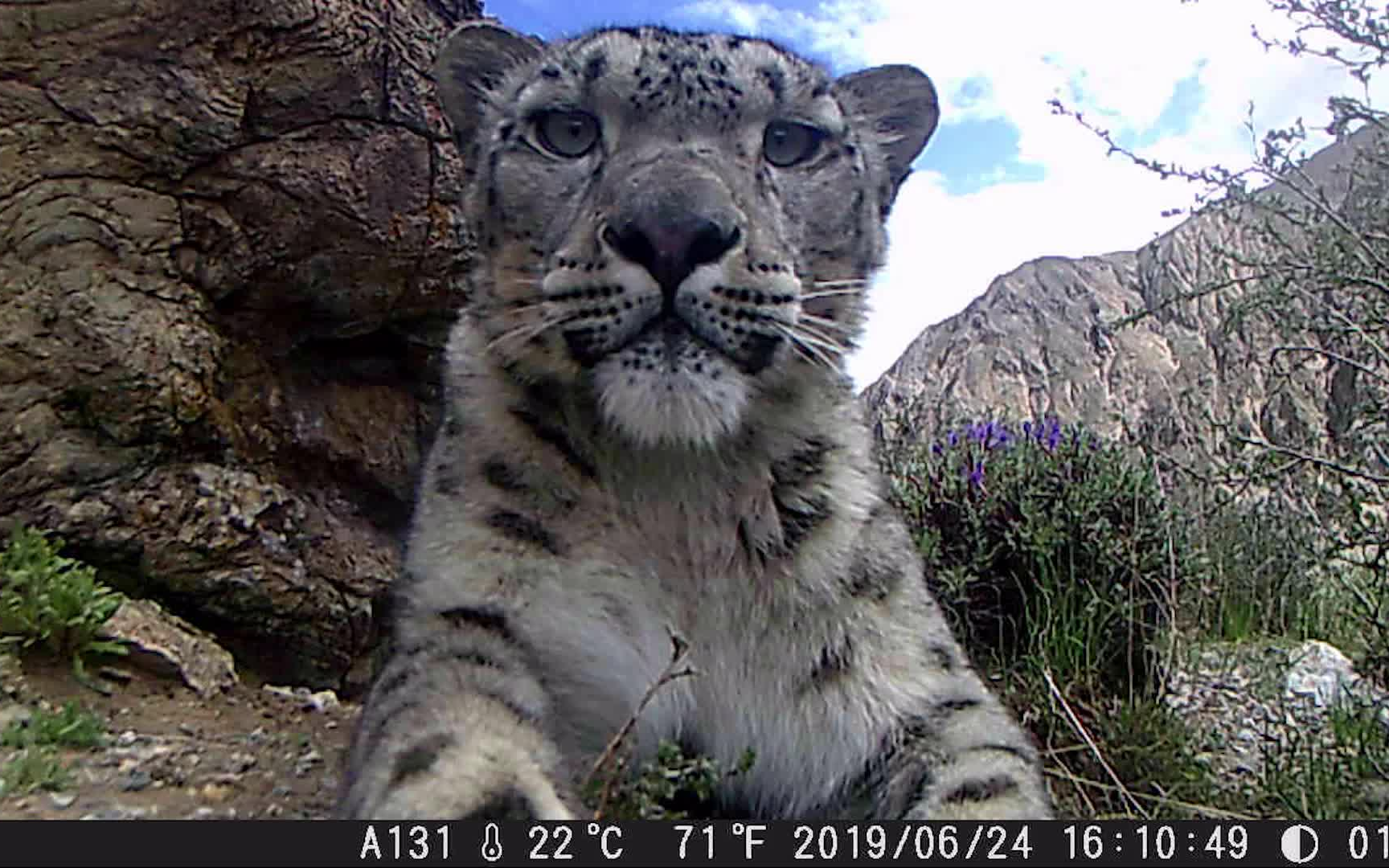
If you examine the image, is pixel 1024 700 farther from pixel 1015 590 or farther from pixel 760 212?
pixel 760 212

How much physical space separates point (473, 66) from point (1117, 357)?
791 centimetres

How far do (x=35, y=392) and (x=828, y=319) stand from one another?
10.9ft

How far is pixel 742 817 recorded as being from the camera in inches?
131

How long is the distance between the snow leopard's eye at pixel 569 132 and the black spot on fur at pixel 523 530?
3.18 ft

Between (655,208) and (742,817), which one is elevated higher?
(655,208)

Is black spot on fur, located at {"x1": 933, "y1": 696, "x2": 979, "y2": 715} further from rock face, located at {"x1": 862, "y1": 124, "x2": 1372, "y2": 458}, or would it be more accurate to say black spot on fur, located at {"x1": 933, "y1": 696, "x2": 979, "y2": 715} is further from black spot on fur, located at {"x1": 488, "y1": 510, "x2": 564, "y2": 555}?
rock face, located at {"x1": 862, "y1": 124, "x2": 1372, "y2": 458}

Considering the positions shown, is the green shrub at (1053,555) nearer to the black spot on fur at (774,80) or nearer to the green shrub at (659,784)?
the green shrub at (659,784)

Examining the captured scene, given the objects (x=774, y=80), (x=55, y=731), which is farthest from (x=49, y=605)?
(x=774, y=80)

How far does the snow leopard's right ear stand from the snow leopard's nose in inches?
55.1

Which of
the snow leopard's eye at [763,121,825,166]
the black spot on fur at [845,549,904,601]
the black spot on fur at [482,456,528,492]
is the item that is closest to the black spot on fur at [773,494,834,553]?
the black spot on fur at [845,549,904,601]

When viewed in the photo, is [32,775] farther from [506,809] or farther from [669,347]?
[669,347]

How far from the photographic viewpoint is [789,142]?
3.51 metres

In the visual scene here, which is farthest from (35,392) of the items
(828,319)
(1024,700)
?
(1024,700)

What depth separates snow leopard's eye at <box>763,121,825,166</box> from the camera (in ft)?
11.4
